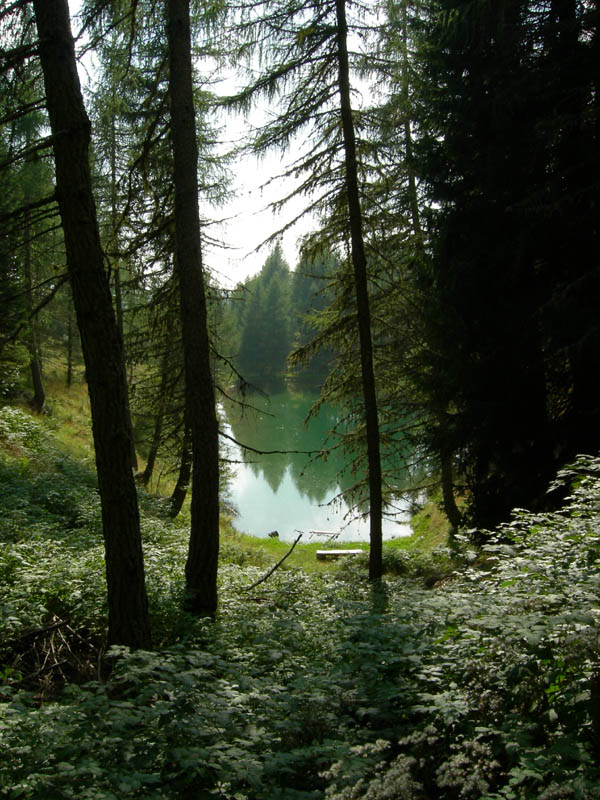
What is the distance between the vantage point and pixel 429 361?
9938 millimetres

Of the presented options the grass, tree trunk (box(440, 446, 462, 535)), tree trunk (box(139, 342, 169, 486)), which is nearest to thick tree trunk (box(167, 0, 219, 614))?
tree trunk (box(139, 342, 169, 486))

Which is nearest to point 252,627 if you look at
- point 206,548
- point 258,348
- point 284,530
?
point 206,548

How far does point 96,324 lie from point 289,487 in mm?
22401

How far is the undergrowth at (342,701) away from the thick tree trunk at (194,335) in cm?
99

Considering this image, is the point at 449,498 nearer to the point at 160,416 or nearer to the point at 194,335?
the point at 160,416

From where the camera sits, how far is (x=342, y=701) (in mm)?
3203

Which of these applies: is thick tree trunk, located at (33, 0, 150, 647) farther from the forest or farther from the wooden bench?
the wooden bench

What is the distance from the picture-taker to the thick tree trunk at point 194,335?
584cm

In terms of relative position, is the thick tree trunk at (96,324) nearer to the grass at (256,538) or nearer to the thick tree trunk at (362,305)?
the thick tree trunk at (362,305)

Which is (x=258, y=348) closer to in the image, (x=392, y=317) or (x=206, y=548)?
(x=392, y=317)

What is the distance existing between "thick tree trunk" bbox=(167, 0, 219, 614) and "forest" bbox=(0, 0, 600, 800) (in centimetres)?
4

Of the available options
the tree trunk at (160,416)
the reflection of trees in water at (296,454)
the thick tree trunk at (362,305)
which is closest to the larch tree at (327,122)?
the thick tree trunk at (362,305)

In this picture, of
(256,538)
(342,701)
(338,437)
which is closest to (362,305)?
(338,437)

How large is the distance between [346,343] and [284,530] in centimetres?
1126
